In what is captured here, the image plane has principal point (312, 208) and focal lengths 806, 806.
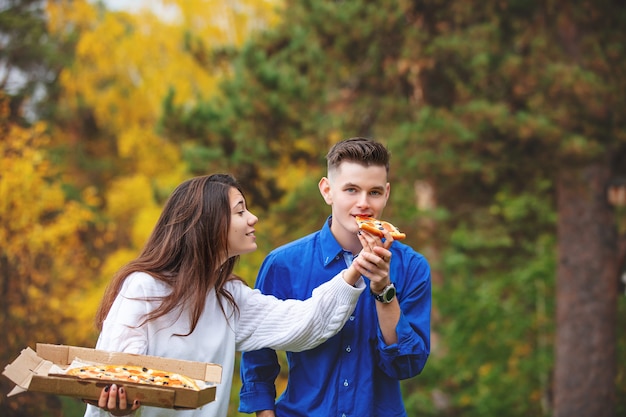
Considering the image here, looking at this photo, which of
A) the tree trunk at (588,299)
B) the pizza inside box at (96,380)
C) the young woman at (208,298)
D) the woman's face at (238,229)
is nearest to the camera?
the pizza inside box at (96,380)

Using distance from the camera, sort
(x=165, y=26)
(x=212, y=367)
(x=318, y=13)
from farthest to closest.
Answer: (x=165, y=26) < (x=318, y=13) < (x=212, y=367)

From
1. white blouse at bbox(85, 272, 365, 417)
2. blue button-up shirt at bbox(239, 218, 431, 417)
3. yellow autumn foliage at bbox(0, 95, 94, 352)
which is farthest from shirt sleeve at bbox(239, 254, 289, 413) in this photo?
yellow autumn foliage at bbox(0, 95, 94, 352)

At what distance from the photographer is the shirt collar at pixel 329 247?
360cm

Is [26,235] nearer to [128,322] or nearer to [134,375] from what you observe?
[128,322]

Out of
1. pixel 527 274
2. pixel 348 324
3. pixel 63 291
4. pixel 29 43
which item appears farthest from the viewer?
pixel 63 291

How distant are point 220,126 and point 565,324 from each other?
18.9 ft

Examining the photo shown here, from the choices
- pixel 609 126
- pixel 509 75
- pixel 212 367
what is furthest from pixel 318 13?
→ pixel 212 367

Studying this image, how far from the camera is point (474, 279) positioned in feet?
50.5

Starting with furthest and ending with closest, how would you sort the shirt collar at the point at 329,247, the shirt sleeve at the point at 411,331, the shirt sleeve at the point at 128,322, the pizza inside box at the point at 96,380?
the shirt collar at the point at 329,247 → the shirt sleeve at the point at 411,331 → the shirt sleeve at the point at 128,322 → the pizza inside box at the point at 96,380

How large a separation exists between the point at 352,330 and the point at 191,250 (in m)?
0.77

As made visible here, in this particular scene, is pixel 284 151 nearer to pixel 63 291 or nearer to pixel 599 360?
pixel 599 360

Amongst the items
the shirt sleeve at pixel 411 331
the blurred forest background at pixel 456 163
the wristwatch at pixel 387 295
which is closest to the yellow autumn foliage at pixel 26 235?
the blurred forest background at pixel 456 163

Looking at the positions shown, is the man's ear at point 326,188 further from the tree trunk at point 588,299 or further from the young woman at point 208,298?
the tree trunk at point 588,299

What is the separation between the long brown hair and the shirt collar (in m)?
0.43
